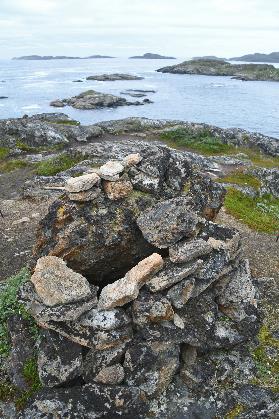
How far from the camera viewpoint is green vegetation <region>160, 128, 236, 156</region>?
57.5 m

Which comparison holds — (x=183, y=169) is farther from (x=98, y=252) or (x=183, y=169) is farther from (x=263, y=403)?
(x=263, y=403)

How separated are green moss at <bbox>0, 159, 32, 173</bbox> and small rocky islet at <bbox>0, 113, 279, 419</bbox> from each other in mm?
26984

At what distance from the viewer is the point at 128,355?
52.4ft

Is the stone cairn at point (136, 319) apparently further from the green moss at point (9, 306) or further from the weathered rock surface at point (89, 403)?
the green moss at point (9, 306)

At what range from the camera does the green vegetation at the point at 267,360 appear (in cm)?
1675

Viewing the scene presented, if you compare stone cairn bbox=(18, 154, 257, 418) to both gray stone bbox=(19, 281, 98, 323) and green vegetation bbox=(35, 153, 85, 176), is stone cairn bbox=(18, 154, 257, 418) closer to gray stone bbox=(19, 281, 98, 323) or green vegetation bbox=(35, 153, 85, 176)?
gray stone bbox=(19, 281, 98, 323)

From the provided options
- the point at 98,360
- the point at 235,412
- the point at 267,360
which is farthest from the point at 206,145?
the point at 98,360

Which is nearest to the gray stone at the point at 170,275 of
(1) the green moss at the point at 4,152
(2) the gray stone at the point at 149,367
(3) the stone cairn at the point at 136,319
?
(3) the stone cairn at the point at 136,319

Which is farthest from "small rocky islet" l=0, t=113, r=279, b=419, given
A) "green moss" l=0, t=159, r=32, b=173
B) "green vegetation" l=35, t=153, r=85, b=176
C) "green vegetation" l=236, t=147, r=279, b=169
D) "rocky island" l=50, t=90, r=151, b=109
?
"rocky island" l=50, t=90, r=151, b=109

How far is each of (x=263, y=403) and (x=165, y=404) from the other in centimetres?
361

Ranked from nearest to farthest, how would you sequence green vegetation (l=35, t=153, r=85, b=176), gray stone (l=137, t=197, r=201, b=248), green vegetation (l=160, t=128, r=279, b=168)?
gray stone (l=137, t=197, r=201, b=248)
green vegetation (l=35, t=153, r=85, b=176)
green vegetation (l=160, t=128, r=279, b=168)

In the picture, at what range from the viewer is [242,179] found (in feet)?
→ 144

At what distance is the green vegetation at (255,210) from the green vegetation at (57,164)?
17.0 m

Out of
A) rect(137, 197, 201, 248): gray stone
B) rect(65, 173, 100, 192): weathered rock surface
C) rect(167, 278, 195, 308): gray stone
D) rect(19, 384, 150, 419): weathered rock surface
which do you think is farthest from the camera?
rect(65, 173, 100, 192): weathered rock surface
